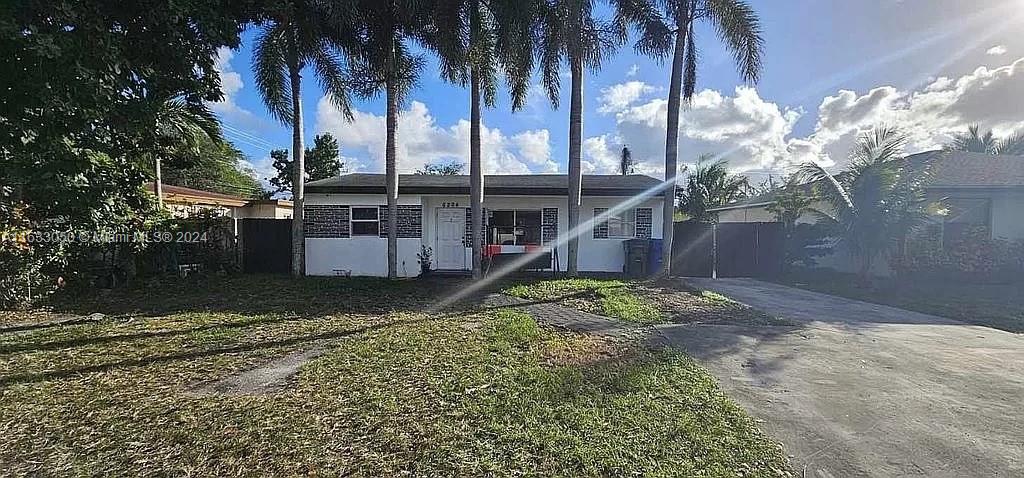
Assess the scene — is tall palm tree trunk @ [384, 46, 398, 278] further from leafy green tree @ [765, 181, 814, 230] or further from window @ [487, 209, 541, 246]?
leafy green tree @ [765, 181, 814, 230]

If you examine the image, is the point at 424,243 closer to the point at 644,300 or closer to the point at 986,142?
the point at 644,300

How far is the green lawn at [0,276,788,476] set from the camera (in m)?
2.84

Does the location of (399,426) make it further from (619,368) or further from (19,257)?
(19,257)

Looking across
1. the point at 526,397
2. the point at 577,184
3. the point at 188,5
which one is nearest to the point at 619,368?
the point at 526,397

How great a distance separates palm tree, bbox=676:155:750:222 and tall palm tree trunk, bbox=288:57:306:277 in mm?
19876

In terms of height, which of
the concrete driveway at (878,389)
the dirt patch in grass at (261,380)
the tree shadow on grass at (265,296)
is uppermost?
the tree shadow on grass at (265,296)

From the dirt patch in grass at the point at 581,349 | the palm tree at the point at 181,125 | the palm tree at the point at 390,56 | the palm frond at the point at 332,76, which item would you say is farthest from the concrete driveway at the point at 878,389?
the palm frond at the point at 332,76

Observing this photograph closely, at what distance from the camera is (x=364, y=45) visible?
10.8m

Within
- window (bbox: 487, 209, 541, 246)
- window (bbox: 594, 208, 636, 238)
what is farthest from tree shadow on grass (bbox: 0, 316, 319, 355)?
window (bbox: 594, 208, 636, 238)

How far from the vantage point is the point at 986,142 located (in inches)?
1079

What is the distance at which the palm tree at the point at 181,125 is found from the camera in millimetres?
7246

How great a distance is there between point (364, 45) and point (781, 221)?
13.3 metres

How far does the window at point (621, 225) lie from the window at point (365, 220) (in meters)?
6.89
